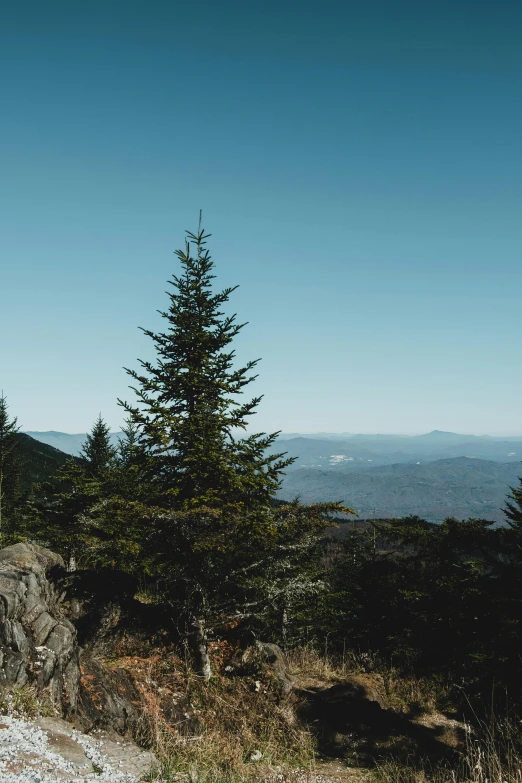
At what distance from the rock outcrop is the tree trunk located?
3.03m

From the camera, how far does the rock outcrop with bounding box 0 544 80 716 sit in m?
6.46

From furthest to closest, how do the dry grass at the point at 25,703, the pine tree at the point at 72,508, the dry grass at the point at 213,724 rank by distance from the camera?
the pine tree at the point at 72,508, the dry grass at the point at 213,724, the dry grass at the point at 25,703

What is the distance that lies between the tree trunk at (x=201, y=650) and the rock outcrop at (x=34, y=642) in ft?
9.93

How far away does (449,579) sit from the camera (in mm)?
8055

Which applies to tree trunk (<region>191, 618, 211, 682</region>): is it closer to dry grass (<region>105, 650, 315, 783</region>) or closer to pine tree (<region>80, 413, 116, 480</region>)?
dry grass (<region>105, 650, 315, 783</region>)

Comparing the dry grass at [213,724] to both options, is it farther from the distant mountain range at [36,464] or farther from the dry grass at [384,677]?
the distant mountain range at [36,464]

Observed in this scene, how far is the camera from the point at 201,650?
1007 cm

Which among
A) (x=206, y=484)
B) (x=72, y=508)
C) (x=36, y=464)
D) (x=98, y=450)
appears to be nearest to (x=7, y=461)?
(x=98, y=450)

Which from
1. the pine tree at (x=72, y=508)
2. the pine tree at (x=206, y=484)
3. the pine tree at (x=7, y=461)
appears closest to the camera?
the pine tree at (x=206, y=484)

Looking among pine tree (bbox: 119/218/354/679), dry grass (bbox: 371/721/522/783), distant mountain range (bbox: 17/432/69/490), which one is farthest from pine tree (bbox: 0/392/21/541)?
distant mountain range (bbox: 17/432/69/490)

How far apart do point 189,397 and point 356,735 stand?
8383 mm

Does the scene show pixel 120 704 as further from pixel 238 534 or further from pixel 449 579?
pixel 449 579

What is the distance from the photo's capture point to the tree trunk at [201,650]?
10047mm

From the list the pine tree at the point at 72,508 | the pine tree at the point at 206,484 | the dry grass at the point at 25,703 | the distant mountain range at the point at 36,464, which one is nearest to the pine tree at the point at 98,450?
the pine tree at the point at 72,508
